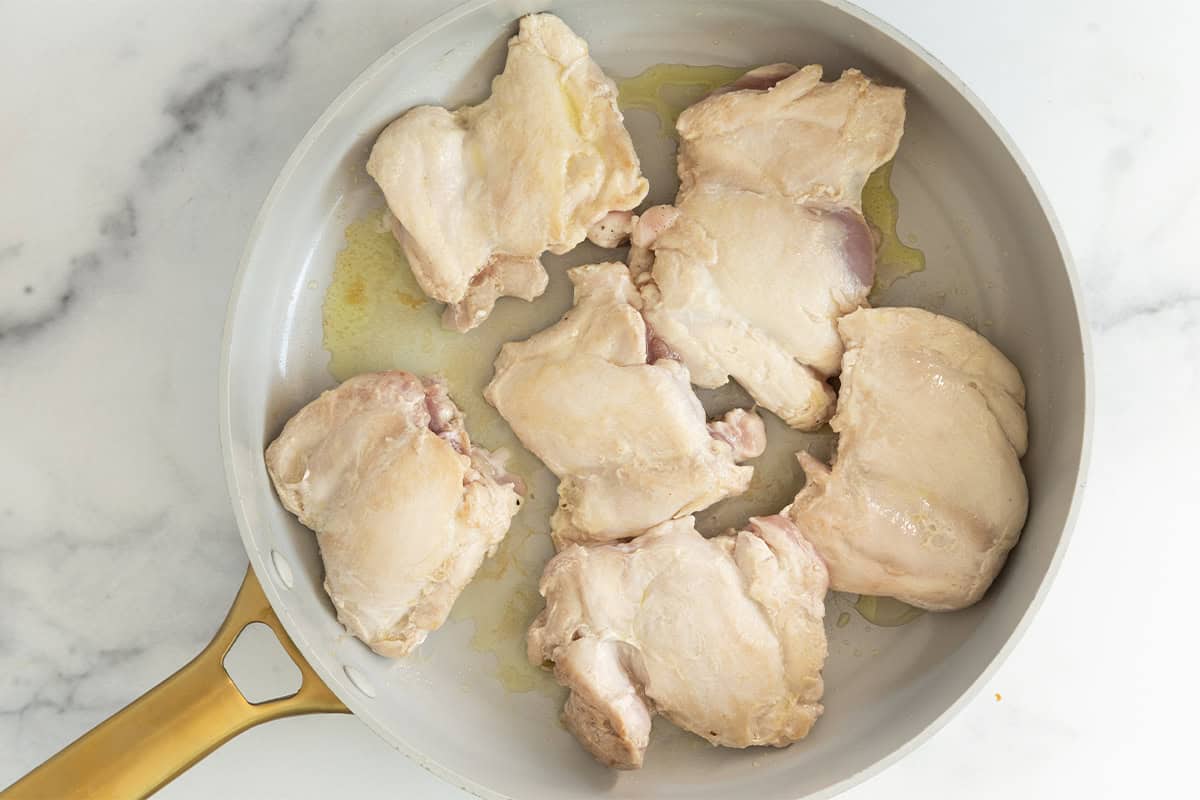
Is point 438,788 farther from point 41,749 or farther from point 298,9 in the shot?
point 298,9

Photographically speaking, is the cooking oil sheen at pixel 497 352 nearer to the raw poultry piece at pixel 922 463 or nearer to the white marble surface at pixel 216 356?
the raw poultry piece at pixel 922 463

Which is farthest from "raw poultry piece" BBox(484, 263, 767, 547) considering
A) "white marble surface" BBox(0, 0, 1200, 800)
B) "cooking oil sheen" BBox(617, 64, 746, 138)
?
"white marble surface" BBox(0, 0, 1200, 800)

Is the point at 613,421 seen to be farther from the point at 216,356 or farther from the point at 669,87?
the point at 216,356

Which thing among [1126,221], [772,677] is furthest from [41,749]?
[1126,221]

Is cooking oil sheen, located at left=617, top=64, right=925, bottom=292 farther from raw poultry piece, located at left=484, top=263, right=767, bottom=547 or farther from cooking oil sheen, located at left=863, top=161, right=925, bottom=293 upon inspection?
raw poultry piece, located at left=484, top=263, right=767, bottom=547

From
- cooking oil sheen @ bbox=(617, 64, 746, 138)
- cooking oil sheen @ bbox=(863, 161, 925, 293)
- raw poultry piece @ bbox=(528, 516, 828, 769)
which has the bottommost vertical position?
raw poultry piece @ bbox=(528, 516, 828, 769)

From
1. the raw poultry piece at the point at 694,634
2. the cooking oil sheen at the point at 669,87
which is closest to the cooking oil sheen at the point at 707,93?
the cooking oil sheen at the point at 669,87
